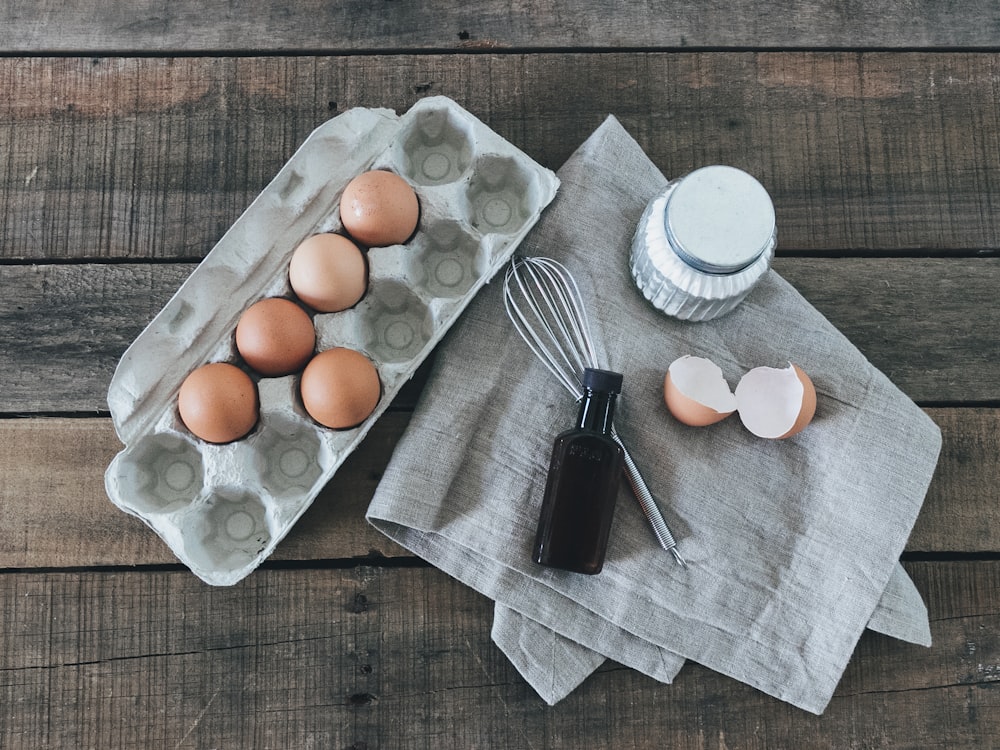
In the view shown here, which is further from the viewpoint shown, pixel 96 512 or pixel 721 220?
pixel 96 512

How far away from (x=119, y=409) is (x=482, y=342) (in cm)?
32

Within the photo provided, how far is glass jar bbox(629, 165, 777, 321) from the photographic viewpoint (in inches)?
25.1

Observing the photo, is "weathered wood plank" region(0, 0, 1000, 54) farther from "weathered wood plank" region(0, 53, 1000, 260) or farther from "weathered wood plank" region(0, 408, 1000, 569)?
"weathered wood plank" region(0, 408, 1000, 569)

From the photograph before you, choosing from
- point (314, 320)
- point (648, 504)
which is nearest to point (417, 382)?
point (314, 320)

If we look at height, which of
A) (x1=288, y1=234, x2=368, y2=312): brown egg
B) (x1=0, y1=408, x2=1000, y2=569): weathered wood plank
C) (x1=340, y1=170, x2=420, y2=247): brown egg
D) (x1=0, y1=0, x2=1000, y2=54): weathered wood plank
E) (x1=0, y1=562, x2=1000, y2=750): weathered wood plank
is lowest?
(x1=0, y1=562, x2=1000, y2=750): weathered wood plank

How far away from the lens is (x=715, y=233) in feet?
2.09

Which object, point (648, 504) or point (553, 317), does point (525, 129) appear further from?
point (648, 504)

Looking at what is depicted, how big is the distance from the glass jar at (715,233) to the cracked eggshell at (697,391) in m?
0.07

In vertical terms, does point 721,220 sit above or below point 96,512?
above

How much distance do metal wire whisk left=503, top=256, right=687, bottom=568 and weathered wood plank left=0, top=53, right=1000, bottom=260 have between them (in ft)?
0.46

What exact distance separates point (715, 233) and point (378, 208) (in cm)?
28

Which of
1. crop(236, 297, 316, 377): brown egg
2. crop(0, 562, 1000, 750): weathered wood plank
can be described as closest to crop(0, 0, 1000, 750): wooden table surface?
crop(0, 562, 1000, 750): weathered wood plank

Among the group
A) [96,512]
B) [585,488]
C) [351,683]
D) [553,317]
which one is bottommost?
[351,683]

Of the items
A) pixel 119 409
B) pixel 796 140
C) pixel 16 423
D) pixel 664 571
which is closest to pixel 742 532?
pixel 664 571
